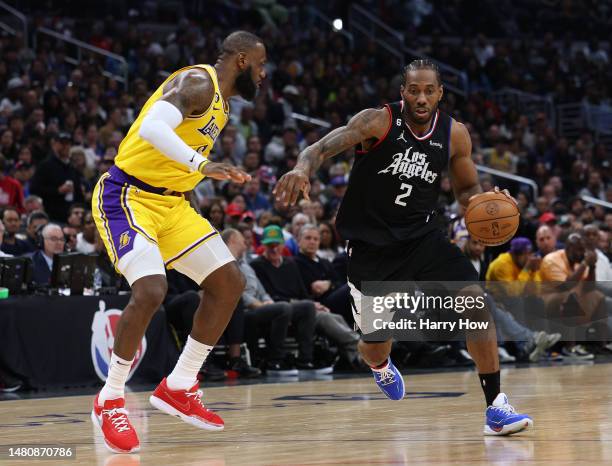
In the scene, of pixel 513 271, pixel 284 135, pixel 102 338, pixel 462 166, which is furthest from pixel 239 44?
pixel 284 135

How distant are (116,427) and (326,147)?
177 centimetres

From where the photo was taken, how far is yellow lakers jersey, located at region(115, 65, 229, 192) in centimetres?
561

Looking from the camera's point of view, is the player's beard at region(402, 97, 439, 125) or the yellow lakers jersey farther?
the player's beard at region(402, 97, 439, 125)

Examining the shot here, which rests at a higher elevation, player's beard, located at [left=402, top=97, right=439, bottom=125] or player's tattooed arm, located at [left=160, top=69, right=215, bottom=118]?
player's tattooed arm, located at [left=160, top=69, right=215, bottom=118]

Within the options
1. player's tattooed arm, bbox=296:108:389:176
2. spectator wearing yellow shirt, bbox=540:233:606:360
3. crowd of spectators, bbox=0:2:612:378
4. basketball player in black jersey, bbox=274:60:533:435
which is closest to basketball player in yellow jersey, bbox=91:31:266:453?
player's tattooed arm, bbox=296:108:389:176

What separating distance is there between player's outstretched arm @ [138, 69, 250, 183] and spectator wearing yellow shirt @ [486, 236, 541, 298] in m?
7.33

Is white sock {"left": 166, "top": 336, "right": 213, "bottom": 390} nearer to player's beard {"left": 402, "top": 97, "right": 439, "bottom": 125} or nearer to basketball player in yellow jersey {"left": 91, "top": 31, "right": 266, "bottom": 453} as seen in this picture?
basketball player in yellow jersey {"left": 91, "top": 31, "right": 266, "bottom": 453}

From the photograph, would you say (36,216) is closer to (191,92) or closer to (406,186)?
(406,186)

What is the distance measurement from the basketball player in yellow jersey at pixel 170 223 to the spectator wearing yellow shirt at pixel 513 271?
22.7 feet

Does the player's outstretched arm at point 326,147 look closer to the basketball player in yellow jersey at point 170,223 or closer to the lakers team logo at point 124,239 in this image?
the basketball player in yellow jersey at point 170,223

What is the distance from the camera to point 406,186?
617 centimetres

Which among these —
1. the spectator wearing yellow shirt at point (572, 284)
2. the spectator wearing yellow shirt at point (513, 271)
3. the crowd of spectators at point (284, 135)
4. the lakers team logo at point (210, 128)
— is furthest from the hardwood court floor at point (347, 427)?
the spectator wearing yellow shirt at point (572, 284)

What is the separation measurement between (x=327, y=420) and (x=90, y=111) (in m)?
9.29

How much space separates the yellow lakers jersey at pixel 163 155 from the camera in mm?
5613
